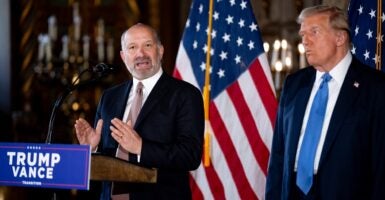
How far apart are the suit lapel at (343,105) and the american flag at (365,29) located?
3.34 ft

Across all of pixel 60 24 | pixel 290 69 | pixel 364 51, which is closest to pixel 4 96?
pixel 60 24

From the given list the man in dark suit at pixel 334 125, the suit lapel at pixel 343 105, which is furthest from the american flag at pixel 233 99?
the suit lapel at pixel 343 105

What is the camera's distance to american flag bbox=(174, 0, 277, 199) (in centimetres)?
460

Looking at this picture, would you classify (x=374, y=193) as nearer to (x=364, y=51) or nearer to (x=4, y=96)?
(x=364, y=51)

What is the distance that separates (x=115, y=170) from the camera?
115 inches

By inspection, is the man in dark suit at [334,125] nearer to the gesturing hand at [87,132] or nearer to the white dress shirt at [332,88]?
the white dress shirt at [332,88]

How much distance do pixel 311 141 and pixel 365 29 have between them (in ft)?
4.27

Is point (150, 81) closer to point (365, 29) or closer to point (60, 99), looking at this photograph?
point (60, 99)

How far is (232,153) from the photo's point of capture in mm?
4629

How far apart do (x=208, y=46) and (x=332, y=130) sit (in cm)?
166

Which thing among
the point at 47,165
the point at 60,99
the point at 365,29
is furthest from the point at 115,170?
the point at 365,29

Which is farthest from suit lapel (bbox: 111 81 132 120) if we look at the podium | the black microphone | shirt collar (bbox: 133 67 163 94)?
the podium

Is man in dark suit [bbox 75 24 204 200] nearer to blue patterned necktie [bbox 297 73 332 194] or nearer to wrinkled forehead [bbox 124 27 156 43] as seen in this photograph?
wrinkled forehead [bbox 124 27 156 43]

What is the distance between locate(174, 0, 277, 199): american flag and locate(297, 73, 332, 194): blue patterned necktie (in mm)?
1243
